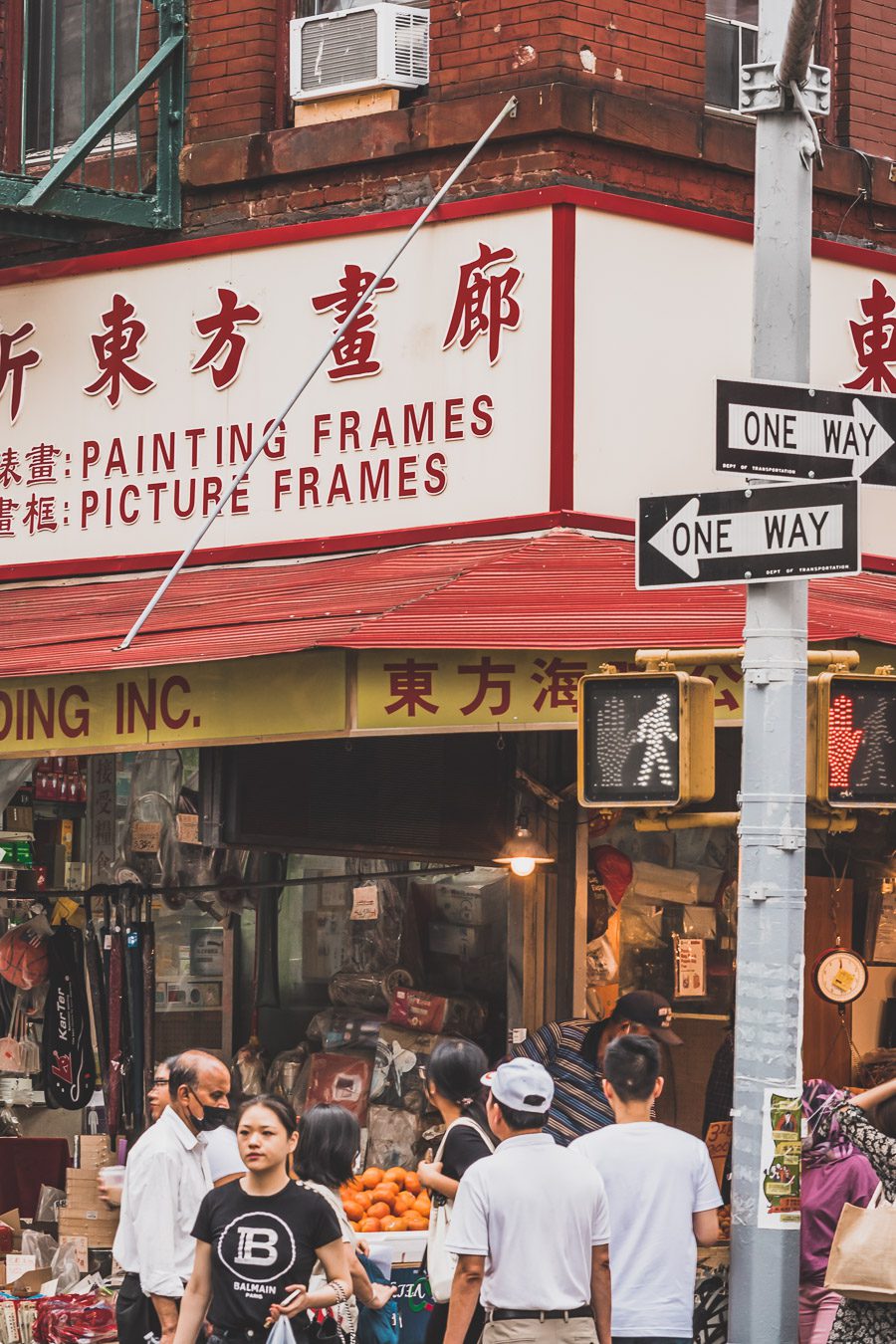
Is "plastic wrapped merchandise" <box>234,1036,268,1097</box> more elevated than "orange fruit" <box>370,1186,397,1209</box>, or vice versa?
"plastic wrapped merchandise" <box>234,1036,268,1097</box>

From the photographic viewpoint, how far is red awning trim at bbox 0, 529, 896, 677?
383 inches

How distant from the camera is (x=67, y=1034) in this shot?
13.1 m

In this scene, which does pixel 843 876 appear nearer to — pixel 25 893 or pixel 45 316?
pixel 25 893

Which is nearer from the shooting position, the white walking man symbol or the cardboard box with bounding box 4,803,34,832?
the white walking man symbol

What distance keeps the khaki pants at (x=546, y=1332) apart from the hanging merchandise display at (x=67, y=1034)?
6.08 metres

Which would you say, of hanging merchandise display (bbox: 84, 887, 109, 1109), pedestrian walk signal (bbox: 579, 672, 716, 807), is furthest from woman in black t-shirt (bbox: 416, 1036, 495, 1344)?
hanging merchandise display (bbox: 84, 887, 109, 1109)

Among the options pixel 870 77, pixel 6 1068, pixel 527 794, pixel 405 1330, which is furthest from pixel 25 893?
pixel 870 77

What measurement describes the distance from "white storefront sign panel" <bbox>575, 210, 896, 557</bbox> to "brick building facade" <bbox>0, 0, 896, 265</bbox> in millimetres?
352

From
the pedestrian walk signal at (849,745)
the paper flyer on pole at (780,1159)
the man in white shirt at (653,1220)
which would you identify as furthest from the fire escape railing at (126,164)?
the paper flyer on pole at (780,1159)

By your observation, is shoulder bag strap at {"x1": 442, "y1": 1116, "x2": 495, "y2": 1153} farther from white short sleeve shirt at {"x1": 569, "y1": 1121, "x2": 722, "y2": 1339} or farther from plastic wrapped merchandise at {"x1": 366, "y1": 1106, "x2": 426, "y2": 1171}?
plastic wrapped merchandise at {"x1": 366, "y1": 1106, "x2": 426, "y2": 1171}

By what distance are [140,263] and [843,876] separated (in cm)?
528

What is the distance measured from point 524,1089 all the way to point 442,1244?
4.52ft

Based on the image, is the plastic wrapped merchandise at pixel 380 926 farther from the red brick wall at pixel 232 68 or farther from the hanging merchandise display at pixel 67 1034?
the red brick wall at pixel 232 68

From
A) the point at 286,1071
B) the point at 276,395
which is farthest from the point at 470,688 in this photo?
the point at 286,1071
